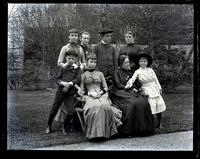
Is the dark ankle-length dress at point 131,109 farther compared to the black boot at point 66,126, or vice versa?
the black boot at point 66,126

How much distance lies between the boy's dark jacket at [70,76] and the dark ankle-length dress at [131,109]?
24.3 inches

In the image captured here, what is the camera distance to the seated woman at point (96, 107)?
5.36 meters

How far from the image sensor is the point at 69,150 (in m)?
5.55

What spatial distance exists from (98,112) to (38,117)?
106 centimetres

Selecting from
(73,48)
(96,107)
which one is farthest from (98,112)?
(73,48)

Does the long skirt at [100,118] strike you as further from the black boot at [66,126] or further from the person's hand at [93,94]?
the black boot at [66,126]

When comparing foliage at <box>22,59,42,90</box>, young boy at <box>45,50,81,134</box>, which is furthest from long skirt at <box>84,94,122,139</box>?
foliage at <box>22,59,42,90</box>

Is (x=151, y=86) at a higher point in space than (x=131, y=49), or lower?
lower

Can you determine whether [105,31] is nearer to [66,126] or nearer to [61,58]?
[61,58]

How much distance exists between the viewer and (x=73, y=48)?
222 inches

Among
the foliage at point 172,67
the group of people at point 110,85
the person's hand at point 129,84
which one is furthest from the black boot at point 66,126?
the foliage at point 172,67
